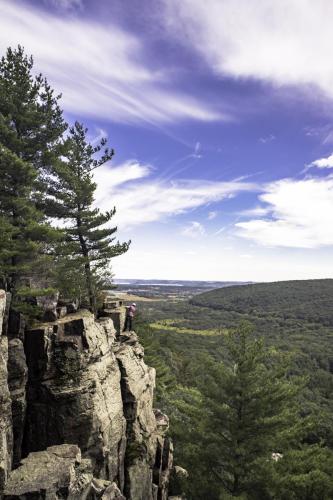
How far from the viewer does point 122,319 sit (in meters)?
20.2

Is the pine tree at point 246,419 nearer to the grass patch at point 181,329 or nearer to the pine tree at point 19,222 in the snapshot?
the pine tree at point 19,222

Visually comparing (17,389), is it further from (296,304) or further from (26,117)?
(296,304)

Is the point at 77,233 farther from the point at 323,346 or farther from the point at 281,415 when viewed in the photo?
the point at 323,346

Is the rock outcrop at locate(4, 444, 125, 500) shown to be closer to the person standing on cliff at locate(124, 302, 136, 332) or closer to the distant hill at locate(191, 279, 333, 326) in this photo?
the person standing on cliff at locate(124, 302, 136, 332)

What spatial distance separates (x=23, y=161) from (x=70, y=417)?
1225cm

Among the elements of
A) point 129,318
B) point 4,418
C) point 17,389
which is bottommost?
point 4,418

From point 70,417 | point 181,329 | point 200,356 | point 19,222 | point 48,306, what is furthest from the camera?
point 181,329

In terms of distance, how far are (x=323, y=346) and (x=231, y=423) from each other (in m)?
85.6

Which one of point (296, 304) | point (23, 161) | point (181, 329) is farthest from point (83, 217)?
point (296, 304)

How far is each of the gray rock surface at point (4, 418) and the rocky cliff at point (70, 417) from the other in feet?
0.08

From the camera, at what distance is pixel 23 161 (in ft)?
58.3

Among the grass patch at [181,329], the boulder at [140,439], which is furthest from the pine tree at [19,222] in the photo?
the grass patch at [181,329]

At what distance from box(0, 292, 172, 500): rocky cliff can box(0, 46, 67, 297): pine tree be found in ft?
10.1

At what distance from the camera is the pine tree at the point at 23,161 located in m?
16.3
